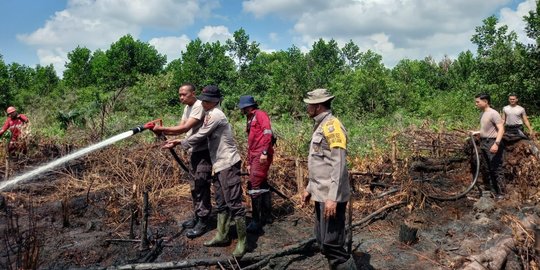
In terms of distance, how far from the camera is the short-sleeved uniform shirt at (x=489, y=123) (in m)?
6.26

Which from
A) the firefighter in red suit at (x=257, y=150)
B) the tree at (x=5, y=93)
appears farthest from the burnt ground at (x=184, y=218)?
the tree at (x=5, y=93)

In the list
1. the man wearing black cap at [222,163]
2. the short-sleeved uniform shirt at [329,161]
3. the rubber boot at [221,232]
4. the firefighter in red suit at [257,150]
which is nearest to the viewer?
the short-sleeved uniform shirt at [329,161]

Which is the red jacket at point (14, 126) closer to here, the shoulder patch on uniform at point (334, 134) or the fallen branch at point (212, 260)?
the fallen branch at point (212, 260)

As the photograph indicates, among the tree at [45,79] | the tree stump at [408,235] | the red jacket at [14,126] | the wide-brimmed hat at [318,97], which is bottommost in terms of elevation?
the tree stump at [408,235]

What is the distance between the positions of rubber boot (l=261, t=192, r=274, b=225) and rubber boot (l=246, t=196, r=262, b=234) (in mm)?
179

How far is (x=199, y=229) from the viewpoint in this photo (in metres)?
4.91

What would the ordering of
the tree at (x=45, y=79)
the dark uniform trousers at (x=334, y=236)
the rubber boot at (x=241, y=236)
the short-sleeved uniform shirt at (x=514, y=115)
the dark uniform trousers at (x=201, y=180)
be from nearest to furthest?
the dark uniform trousers at (x=334, y=236)
the rubber boot at (x=241, y=236)
the dark uniform trousers at (x=201, y=180)
the short-sleeved uniform shirt at (x=514, y=115)
the tree at (x=45, y=79)

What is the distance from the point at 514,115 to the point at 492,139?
78.4 inches

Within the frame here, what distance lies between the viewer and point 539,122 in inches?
512

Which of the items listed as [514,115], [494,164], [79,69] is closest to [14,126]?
[494,164]

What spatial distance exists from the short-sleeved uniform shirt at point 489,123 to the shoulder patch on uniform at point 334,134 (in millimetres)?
4134

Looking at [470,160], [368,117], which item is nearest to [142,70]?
[368,117]

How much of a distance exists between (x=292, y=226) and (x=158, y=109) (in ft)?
63.4

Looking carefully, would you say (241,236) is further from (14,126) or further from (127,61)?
(127,61)
